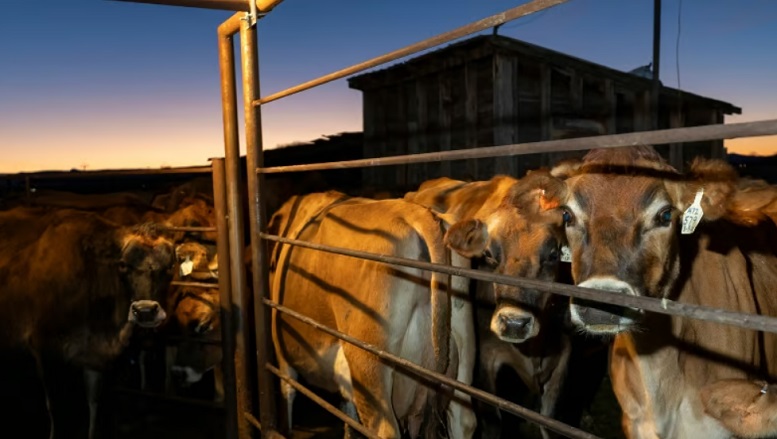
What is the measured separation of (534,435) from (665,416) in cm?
263

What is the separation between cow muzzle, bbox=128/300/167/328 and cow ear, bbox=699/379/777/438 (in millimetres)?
3630

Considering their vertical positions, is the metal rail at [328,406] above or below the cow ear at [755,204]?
below

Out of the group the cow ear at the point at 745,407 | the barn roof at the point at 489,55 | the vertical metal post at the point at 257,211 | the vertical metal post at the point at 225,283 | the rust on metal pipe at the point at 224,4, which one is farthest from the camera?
the barn roof at the point at 489,55

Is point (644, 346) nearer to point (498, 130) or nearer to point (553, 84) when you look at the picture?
point (498, 130)

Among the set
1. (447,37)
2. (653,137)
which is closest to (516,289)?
(447,37)

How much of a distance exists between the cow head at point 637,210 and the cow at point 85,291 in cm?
345

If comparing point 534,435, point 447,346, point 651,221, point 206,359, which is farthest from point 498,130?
point 651,221

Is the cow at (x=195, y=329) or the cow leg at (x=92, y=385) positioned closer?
the cow leg at (x=92, y=385)

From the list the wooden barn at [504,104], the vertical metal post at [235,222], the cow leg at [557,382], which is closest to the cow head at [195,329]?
the vertical metal post at [235,222]

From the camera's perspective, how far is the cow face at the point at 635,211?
6.40ft

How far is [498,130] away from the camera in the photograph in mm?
7809

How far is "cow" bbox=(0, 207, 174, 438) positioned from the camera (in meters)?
4.47

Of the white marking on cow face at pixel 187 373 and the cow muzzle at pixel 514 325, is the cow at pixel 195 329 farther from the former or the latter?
the cow muzzle at pixel 514 325

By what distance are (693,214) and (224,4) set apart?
7.39ft
